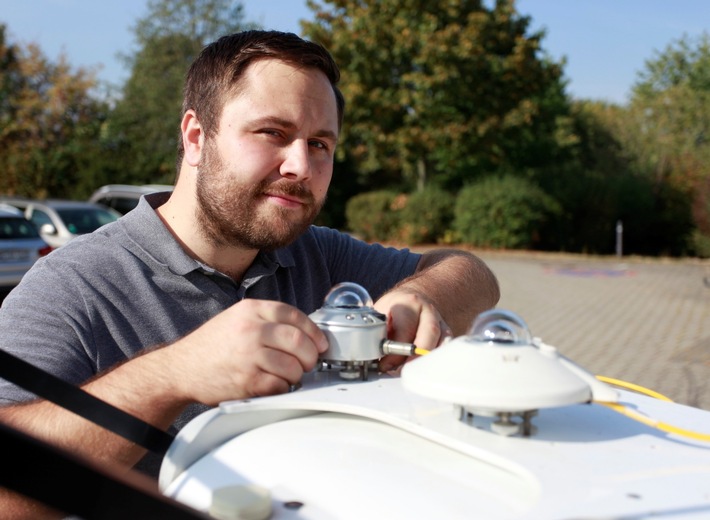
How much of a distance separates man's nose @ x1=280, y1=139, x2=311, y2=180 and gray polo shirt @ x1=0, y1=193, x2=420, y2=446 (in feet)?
1.19

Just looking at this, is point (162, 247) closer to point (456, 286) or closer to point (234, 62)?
point (234, 62)

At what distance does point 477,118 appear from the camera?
2289 centimetres

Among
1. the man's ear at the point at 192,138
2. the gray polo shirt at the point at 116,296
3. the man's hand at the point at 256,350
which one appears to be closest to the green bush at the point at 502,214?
the gray polo shirt at the point at 116,296

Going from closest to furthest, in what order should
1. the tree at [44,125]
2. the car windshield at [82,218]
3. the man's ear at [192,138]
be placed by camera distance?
the man's ear at [192,138] < the car windshield at [82,218] < the tree at [44,125]

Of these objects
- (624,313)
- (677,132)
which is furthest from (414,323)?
(677,132)

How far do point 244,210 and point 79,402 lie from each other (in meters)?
0.96

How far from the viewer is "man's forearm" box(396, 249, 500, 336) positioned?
203 cm

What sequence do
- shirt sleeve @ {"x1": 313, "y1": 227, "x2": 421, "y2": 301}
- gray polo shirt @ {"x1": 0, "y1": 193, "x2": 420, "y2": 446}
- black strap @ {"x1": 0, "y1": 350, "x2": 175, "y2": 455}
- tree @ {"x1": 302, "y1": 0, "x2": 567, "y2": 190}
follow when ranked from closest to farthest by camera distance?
black strap @ {"x1": 0, "y1": 350, "x2": 175, "y2": 455}, gray polo shirt @ {"x1": 0, "y1": 193, "x2": 420, "y2": 446}, shirt sleeve @ {"x1": 313, "y1": 227, "x2": 421, "y2": 301}, tree @ {"x1": 302, "y1": 0, "x2": 567, "y2": 190}

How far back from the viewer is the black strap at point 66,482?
1.91 feet

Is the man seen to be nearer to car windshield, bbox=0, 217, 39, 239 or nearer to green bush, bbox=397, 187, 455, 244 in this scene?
car windshield, bbox=0, 217, 39, 239

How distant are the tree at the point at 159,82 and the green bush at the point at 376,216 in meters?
9.19

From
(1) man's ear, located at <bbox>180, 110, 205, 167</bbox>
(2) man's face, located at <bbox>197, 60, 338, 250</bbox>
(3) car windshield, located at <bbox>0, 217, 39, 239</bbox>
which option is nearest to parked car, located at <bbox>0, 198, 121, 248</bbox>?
(3) car windshield, located at <bbox>0, 217, 39, 239</bbox>

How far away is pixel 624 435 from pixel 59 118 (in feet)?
106

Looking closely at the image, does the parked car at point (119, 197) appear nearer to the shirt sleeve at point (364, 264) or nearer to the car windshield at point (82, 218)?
the car windshield at point (82, 218)
